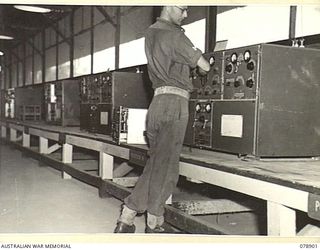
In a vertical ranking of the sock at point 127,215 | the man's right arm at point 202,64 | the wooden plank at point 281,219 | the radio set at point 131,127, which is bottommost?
the sock at point 127,215

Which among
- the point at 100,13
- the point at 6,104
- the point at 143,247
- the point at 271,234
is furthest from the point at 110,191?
the point at 6,104

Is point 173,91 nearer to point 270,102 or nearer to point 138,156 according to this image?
point 270,102

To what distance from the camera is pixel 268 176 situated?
5.85 ft

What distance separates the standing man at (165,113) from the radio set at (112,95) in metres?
1.57

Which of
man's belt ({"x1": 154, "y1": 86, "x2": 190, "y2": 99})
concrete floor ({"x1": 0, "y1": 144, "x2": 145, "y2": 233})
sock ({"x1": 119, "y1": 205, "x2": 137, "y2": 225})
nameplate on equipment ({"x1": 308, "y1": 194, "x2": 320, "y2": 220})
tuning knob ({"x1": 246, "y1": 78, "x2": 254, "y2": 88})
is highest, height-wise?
tuning knob ({"x1": 246, "y1": 78, "x2": 254, "y2": 88})

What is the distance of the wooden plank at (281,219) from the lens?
5.71 ft

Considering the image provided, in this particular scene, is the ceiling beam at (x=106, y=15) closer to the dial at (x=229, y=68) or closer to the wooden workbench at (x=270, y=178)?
the wooden workbench at (x=270, y=178)

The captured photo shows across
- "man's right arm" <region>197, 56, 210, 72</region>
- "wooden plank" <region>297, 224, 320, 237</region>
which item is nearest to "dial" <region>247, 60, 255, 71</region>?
"man's right arm" <region>197, 56, 210, 72</region>

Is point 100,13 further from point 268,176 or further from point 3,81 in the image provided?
point 3,81

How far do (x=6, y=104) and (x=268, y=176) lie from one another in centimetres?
822

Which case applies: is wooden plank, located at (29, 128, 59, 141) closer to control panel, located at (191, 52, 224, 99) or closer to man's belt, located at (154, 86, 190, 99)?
control panel, located at (191, 52, 224, 99)

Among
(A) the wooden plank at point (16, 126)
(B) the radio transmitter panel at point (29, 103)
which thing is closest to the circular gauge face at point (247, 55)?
(A) the wooden plank at point (16, 126)

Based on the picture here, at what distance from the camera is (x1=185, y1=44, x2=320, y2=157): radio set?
2182 millimetres

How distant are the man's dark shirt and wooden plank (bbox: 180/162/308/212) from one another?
0.48 m
